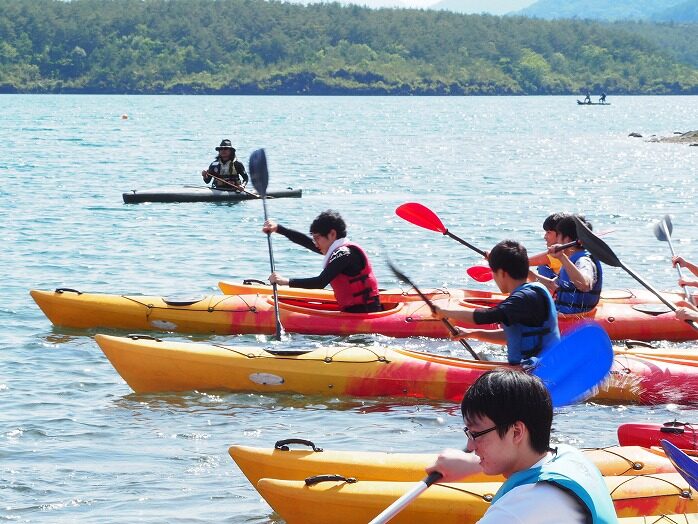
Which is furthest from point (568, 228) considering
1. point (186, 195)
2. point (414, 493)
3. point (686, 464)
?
point (186, 195)

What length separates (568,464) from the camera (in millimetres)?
3031

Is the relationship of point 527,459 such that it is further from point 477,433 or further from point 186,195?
point 186,195

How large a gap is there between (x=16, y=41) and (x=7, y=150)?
7940 cm

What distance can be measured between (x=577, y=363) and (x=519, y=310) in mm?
2079

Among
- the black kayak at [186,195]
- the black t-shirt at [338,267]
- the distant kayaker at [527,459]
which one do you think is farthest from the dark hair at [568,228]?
the black kayak at [186,195]

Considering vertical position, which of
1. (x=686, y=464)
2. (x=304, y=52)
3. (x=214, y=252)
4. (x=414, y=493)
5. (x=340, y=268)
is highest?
(x=304, y=52)

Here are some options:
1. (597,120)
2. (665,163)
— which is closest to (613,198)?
(665,163)

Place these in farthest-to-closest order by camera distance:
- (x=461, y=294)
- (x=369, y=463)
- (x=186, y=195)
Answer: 1. (x=186, y=195)
2. (x=461, y=294)
3. (x=369, y=463)

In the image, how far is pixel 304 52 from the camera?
12056 cm

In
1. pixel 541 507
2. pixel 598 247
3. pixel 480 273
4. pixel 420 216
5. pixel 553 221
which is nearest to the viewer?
pixel 541 507

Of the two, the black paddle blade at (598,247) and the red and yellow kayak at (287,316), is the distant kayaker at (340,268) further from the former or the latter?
the black paddle blade at (598,247)

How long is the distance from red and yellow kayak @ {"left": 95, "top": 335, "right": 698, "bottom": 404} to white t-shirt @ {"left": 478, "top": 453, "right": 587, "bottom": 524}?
16.0 ft

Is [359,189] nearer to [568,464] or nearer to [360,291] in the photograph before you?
[360,291]

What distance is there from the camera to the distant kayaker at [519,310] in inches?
255
